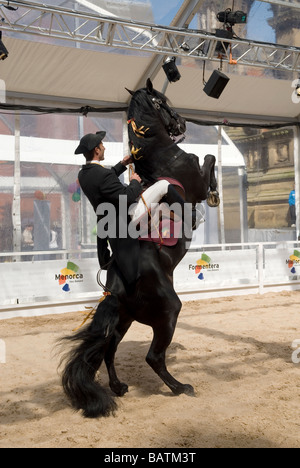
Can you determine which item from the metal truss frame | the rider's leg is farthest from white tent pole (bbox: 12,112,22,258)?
the rider's leg

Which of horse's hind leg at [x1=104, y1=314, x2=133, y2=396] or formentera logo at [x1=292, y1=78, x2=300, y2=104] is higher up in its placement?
formentera logo at [x1=292, y1=78, x2=300, y2=104]

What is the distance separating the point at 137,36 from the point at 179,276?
435 cm

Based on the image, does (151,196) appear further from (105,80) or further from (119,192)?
(105,80)

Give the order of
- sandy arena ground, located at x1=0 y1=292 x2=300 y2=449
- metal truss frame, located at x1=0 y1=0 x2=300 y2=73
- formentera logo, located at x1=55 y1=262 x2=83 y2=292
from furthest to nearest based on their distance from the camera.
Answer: formentera logo, located at x1=55 y1=262 x2=83 y2=292 → metal truss frame, located at x1=0 y1=0 x2=300 y2=73 → sandy arena ground, located at x1=0 y1=292 x2=300 y2=449

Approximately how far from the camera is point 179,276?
8992 millimetres

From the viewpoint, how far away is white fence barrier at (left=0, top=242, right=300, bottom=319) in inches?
303

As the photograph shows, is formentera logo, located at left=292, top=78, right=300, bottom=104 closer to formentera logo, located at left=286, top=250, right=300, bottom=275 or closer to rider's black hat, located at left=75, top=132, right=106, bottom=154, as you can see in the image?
formentera logo, located at left=286, top=250, right=300, bottom=275

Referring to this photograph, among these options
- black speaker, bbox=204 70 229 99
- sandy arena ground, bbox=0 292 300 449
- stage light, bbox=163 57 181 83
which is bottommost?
sandy arena ground, bbox=0 292 300 449

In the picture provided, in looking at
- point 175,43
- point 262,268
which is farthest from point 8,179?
point 262,268

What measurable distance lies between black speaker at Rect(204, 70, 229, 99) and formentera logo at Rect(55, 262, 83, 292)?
12.1ft

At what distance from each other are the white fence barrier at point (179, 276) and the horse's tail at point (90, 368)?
4.34m

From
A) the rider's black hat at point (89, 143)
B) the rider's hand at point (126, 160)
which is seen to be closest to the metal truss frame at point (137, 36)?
the rider's black hat at point (89, 143)

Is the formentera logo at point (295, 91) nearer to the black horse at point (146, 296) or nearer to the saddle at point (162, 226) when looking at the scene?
the black horse at point (146, 296)
